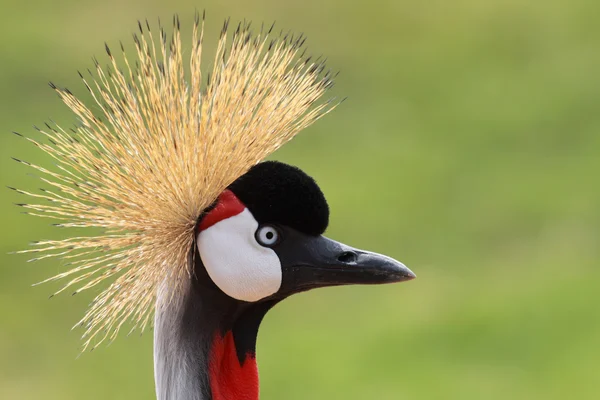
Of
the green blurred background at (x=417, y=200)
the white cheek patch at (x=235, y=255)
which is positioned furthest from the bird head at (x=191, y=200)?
the green blurred background at (x=417, y=200)

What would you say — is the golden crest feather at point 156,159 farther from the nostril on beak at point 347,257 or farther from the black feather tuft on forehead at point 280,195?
the nostril on beak at point 347,257

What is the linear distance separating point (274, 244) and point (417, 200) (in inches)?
117

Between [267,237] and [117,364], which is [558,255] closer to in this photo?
[117,364]

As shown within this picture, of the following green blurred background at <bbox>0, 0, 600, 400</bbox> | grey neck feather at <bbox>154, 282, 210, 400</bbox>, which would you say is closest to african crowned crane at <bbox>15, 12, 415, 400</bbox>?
grey neck feather at <bbox>154, 282, 210, 400</bbox>

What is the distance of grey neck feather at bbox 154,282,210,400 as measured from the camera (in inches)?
63.3

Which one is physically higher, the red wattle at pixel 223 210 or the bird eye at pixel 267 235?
the red wattle at pixel 223 210

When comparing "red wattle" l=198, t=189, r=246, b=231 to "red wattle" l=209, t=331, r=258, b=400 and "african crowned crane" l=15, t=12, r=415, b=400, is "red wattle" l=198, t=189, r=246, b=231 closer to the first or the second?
"african crowned crane" l=15, t=12, r=415, b=400

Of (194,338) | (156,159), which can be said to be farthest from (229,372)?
(156,159)

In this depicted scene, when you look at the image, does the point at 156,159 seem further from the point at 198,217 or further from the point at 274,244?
the point at 274,244

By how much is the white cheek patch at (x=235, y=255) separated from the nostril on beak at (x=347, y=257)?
0.10m

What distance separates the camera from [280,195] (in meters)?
1.58

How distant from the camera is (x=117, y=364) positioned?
3.69 metres

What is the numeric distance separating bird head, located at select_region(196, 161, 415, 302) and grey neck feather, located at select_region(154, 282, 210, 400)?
0.23 ft

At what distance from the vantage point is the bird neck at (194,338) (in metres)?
1.61
